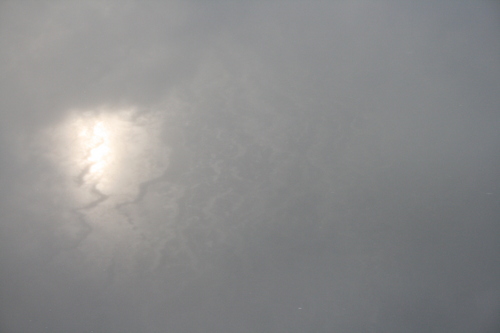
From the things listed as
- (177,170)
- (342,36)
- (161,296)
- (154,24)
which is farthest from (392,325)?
(154,24)

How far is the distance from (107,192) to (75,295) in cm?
48

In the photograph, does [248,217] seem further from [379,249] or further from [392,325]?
[392,325]

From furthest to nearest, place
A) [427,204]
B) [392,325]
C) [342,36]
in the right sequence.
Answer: [342,36] < [427,204] < [392,325]

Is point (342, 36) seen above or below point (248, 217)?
above

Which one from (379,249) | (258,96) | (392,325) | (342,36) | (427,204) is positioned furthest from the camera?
(342,36)

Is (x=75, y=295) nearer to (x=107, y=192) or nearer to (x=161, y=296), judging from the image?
(x=161, y=296)

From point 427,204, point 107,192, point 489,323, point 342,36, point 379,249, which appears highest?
point 342,36

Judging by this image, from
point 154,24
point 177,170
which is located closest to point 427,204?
point 177,170

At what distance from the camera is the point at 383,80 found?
2641mm

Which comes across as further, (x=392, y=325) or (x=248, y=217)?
(x=248, y=217)

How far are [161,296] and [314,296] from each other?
580 mm

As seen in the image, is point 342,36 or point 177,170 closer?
point 177,170

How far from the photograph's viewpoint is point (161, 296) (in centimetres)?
194

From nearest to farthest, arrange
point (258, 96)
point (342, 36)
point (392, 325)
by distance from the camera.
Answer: point (392, 325) < point (258, 96) < point (342, 36)
